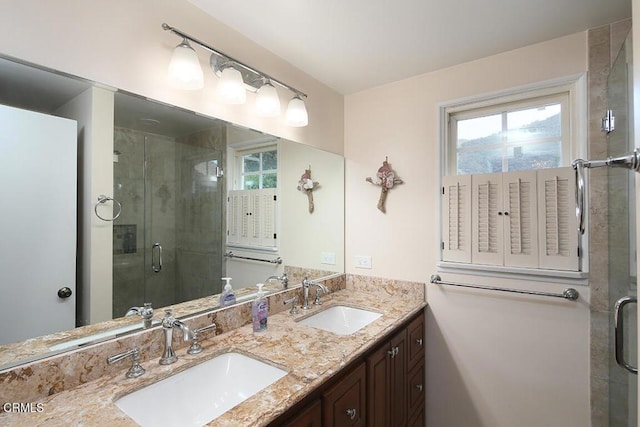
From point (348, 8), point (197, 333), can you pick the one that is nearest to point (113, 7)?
point (348, 8)

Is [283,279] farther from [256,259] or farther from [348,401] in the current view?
[348,401]

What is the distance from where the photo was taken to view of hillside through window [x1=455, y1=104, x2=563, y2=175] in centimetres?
173

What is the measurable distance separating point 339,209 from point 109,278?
1.58 meters

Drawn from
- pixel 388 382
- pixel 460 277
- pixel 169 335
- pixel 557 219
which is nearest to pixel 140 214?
pixel 169 335

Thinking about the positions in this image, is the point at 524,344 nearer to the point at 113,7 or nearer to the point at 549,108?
the point at 549,108

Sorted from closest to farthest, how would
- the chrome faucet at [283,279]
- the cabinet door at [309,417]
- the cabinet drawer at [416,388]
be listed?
the cabinet door at [309,417] → the cabinet drawer at [416,388] → the chrome faucet at [283,279]

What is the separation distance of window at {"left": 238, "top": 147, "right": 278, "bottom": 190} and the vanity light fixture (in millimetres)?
225

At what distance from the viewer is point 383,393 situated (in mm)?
1453

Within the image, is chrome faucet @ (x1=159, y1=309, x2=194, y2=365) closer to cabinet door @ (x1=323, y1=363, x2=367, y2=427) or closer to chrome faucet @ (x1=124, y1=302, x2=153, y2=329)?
chrome faucet @ (x1=124, y1=302, x2=153, y2=329)

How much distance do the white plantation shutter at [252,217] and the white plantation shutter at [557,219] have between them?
1554 mm

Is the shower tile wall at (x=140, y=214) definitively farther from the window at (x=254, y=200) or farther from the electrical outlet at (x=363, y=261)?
the electrical outlet at (x=363, y=261)

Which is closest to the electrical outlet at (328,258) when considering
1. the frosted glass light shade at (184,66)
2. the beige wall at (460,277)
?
the beige wall at (460,277)

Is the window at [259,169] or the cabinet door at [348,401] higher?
the window at [259,169]

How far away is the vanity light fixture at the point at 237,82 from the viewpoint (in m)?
1.23
